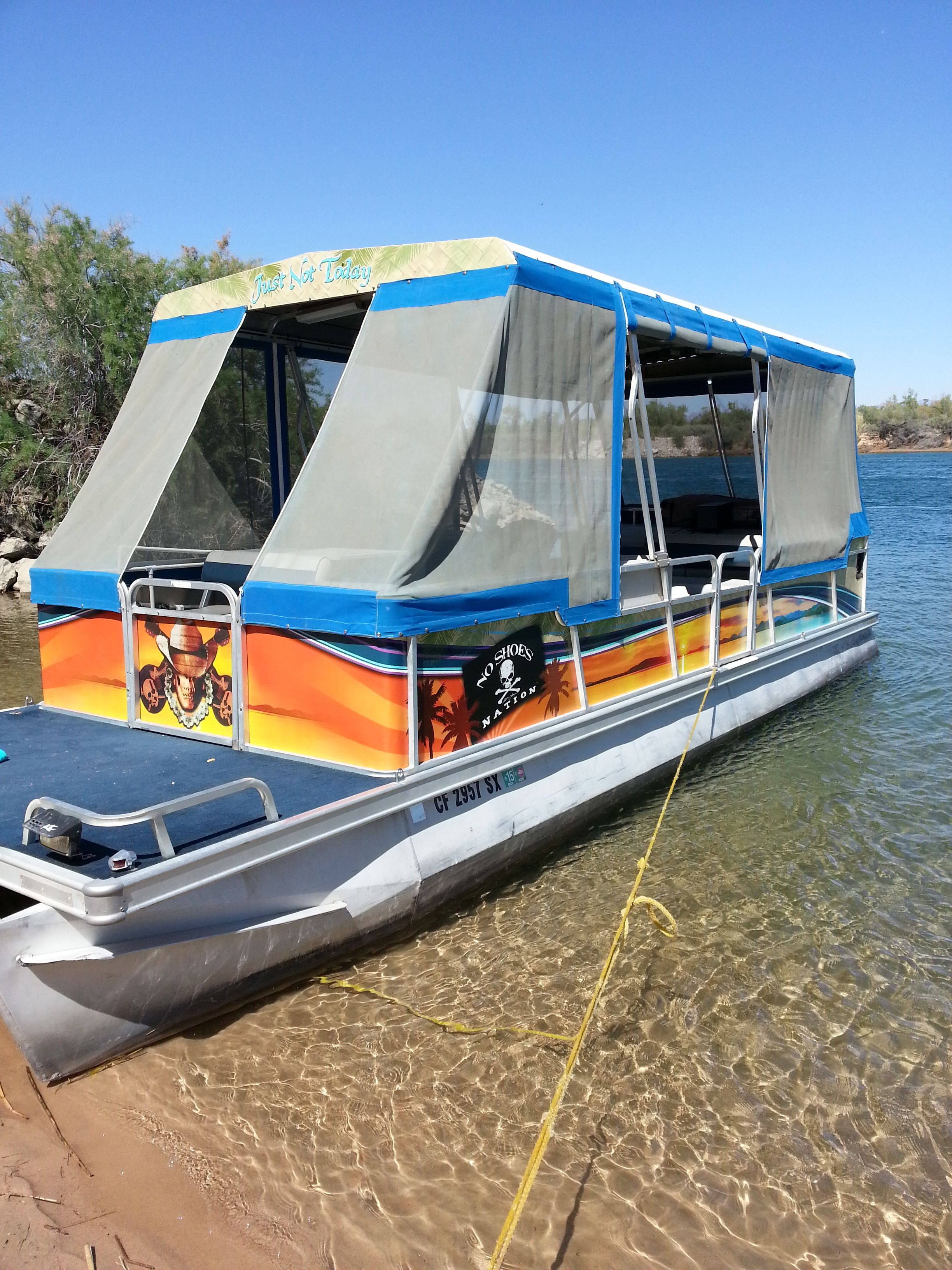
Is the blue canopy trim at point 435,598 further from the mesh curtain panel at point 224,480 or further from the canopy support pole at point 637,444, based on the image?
the mesh curtain panel at point 224,480

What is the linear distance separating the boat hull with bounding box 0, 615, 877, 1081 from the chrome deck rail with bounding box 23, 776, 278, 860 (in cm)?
12

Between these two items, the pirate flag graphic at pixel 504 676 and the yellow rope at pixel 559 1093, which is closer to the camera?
the yellow rope at pixel 559 1093

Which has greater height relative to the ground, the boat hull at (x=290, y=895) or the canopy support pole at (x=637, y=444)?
the canopy support pole at (x=637, y=444)

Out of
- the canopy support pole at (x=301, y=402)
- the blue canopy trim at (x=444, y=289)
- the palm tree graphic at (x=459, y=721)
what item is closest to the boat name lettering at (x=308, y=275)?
the blue canopy trim at (x=444, y=289)

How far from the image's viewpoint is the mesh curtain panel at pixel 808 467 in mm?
8336

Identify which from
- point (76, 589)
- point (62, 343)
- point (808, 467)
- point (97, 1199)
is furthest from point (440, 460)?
point (62, 343)

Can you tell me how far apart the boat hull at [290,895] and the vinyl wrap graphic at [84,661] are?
7.18ft

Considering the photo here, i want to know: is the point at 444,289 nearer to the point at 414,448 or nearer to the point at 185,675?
the point at 414,448

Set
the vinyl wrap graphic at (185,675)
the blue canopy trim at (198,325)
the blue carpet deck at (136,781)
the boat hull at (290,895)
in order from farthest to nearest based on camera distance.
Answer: the blue canopy trim at (198,325)
the vinyl wrap graphic at (185,675)
the blue carpet deck at (136,781)
the boat hull at (290,895)

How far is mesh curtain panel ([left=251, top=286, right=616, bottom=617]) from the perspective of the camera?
16.0ft

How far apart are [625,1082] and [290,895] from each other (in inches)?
67.0

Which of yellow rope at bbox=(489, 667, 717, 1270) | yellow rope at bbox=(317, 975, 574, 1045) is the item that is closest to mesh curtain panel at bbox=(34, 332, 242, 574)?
yellow rope at bbox=(317, 975, 574, 1045)

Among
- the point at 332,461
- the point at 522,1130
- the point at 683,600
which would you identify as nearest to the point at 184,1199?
the point at 522,1130

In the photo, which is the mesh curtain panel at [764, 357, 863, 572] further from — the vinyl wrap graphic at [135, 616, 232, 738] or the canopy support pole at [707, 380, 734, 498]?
the vinyl wrap graphic at [135, 616, 232, 738]
